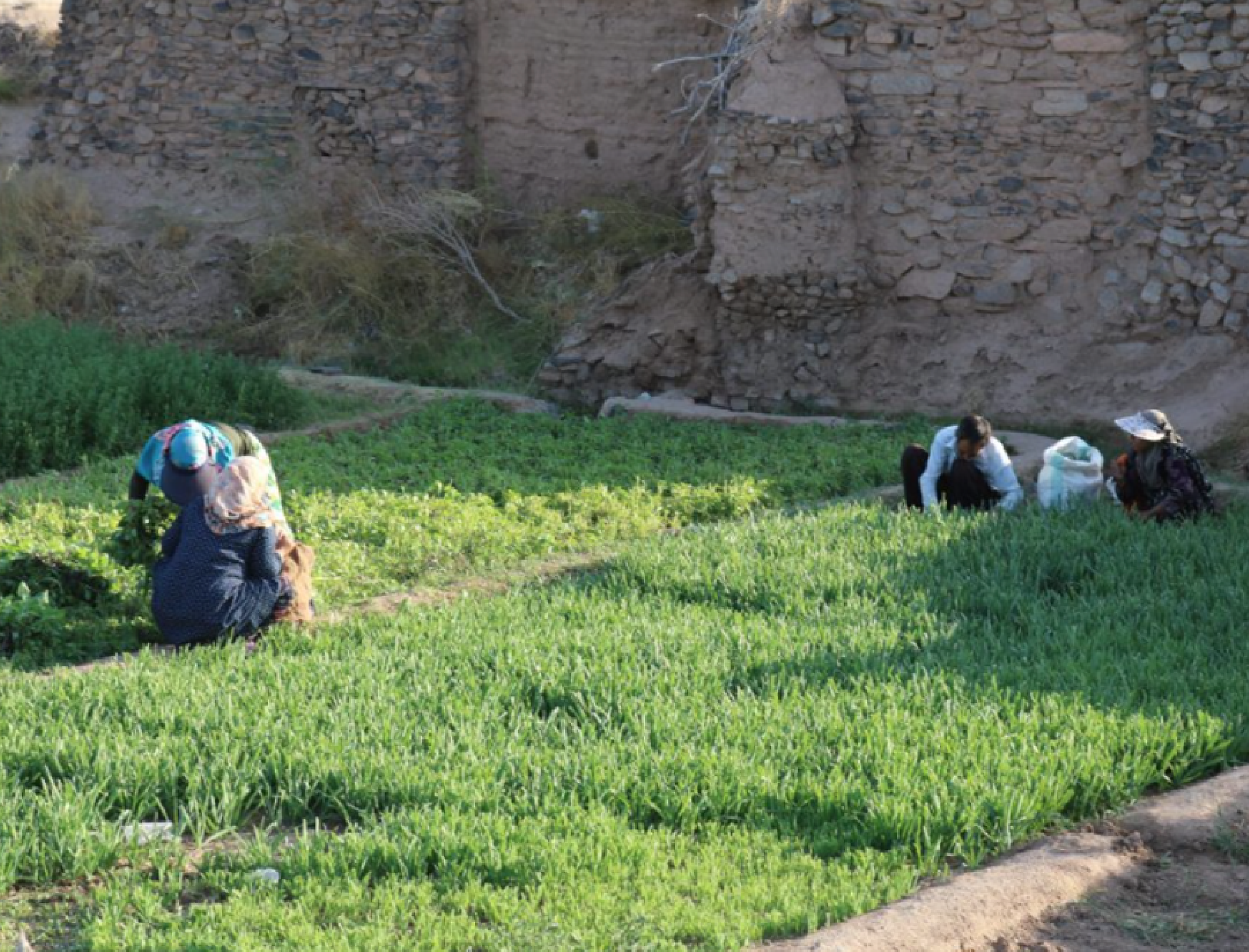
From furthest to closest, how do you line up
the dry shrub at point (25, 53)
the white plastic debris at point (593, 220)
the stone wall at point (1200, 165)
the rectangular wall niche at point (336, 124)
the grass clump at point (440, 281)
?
1. the dry shrub at point (25, 53)
2. the rectangular wall niche at point (336, 124)
3. the white plastic debris at point (593, 220)
4. the grass clump at point (440, 281)
5. the stone wall at point (1200, 165)

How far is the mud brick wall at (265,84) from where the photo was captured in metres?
16.1

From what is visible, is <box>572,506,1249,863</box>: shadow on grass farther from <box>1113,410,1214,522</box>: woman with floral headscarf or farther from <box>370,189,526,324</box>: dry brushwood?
<box>370,189,526,324</box>: dry brushwood

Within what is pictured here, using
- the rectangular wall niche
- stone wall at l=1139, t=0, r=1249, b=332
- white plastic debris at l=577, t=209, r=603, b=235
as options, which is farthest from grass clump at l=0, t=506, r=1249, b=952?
the rectangular wall niche

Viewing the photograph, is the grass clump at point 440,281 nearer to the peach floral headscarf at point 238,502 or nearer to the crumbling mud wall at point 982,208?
the crumbling mud wall at point 982,208

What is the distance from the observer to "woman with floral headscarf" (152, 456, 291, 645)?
278 inches

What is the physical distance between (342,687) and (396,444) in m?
5.29

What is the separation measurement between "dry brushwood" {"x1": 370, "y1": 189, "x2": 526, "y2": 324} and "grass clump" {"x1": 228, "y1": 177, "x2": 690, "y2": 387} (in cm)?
1

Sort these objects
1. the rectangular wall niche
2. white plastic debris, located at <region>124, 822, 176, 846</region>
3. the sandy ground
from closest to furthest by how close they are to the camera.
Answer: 1. white plastic debris, located at <region>124, 822, 176, 846</region>
2. the rectangular wall niche
3. the sandy ground

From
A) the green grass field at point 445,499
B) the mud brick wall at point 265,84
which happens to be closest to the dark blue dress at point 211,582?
the green grass field at point 445,499

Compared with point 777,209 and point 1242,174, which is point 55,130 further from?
point 1242,174

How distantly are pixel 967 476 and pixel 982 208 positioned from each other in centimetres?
385

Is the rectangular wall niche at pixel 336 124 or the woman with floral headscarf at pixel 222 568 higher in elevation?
the rectangular wall niche at pixel 336 124

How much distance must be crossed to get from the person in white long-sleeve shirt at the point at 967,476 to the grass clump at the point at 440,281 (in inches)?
210

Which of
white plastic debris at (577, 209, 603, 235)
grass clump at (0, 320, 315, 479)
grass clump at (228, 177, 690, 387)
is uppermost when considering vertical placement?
white plastic debris at (577, 209, 603, 235)
